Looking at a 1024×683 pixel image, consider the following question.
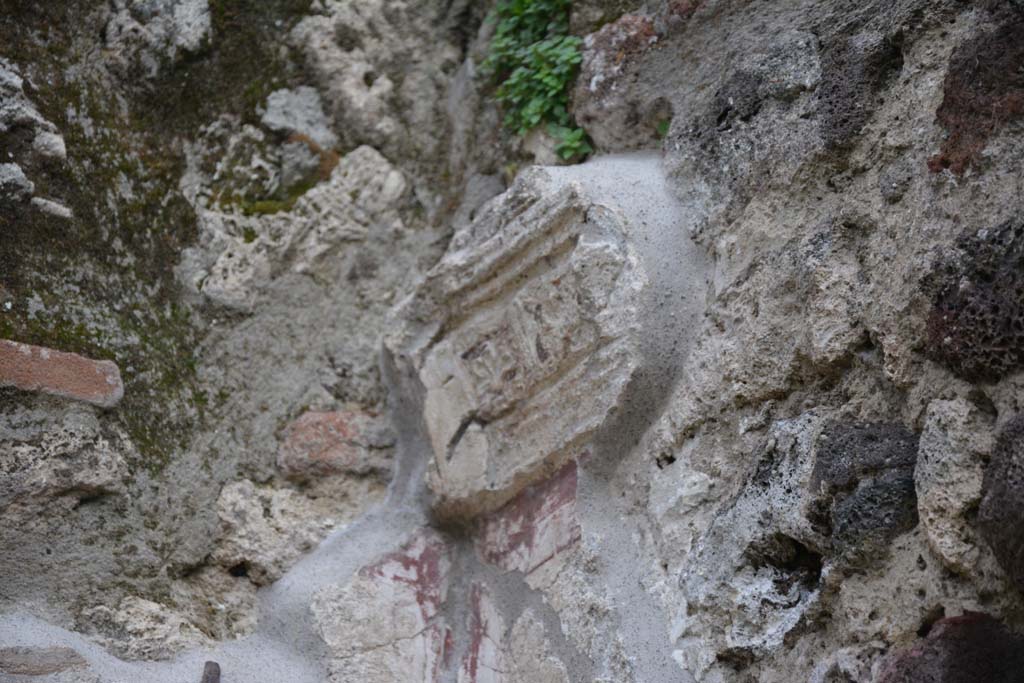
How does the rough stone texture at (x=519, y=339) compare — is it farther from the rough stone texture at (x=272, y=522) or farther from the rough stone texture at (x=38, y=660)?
the rough stone texture at (x=38, y=660)

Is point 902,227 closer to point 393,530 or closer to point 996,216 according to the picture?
point 996,216

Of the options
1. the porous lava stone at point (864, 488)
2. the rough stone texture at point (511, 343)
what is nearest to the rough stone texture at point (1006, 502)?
the rough stone texture at point (511, 343)

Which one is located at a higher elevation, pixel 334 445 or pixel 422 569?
pixel 334 445

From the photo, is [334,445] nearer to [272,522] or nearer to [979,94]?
[272,522]

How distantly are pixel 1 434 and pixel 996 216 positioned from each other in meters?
1.47

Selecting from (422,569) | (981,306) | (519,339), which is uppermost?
(519,339)

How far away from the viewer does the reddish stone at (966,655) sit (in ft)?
3.84

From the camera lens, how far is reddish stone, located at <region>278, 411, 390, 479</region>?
214 centimetres

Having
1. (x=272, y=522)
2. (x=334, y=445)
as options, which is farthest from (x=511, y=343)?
(x=272, y=522)

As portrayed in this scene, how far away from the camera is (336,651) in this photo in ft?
6.38

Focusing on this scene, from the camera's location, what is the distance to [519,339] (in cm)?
195

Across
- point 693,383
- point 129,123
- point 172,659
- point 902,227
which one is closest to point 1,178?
point 129,123

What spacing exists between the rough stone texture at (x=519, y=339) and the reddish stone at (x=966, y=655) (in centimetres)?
63

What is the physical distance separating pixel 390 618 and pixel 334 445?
0.35 m
